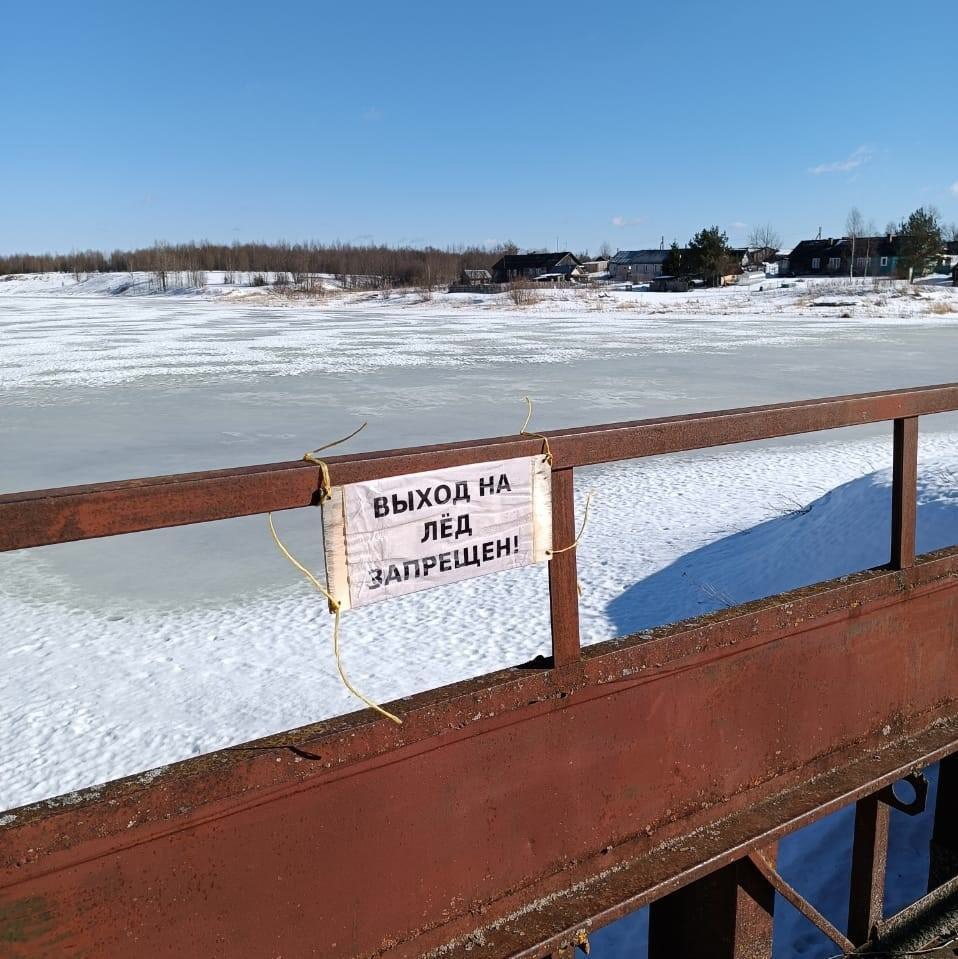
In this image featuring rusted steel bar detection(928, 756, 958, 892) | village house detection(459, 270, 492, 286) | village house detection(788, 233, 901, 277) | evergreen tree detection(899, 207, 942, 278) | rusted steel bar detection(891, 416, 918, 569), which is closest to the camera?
rusted steel bar detection(891, 416, 918, 569)

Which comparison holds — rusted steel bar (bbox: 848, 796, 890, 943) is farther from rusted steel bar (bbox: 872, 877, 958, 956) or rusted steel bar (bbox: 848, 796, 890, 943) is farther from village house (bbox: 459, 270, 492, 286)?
village house (bbox: 459, 270, 492, 286)

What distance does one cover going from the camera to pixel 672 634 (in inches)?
101

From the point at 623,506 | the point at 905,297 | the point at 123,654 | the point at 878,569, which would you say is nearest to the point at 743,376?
the point at 623,506

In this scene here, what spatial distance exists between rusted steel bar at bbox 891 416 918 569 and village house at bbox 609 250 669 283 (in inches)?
4078

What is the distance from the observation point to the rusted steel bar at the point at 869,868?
3348 millimetres

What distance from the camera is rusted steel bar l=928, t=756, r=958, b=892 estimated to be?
3.54 m

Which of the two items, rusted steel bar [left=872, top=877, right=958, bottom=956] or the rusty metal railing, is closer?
the rusty metal railing

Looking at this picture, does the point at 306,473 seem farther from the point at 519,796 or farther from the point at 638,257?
the point at 638,257

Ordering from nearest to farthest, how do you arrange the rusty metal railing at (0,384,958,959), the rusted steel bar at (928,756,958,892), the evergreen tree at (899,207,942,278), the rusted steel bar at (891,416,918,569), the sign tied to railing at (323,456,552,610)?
the rusty metal railing at (0,384,958,959)
the sign tied to railing at (323,456,552,610)
the rusted steel bar at (891,416,918,569)
the rusted steel bar at (928,756,958,892)
the evergreen tree at (899,207,942,278)

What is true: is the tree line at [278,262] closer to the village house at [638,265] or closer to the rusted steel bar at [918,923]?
the village house at [638,265]

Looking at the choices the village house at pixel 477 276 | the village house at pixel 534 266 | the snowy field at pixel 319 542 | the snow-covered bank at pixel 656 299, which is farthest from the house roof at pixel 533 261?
the snowy field at pixel 319 542

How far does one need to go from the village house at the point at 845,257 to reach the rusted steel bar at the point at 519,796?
98.9 metres

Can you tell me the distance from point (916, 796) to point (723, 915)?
2.69 ft

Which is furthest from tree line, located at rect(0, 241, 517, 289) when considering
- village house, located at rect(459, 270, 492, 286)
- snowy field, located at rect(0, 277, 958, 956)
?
snowy field, located at rect(0, 277, 958, 956)
